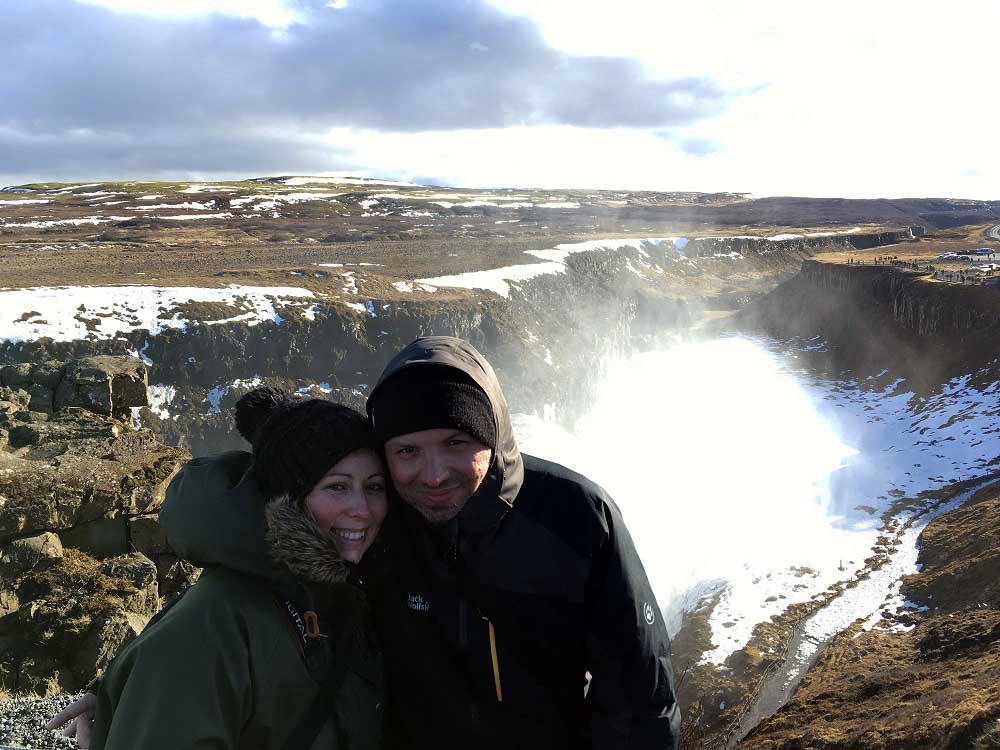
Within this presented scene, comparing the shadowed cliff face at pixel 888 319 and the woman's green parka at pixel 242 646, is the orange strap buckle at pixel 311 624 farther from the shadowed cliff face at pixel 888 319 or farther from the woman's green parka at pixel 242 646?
the shadowed cliff face at pixel 888 319

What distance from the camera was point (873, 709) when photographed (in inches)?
599

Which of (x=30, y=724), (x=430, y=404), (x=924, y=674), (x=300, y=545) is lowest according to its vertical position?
(x=924, y=674)

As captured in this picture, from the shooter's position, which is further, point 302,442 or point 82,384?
point 82,384

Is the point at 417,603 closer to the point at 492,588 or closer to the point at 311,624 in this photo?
the point at 492,588

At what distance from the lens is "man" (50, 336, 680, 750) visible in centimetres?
293

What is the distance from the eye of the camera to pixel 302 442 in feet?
9.15

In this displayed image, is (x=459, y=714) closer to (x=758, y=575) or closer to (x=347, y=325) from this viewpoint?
(x=758, y=575)

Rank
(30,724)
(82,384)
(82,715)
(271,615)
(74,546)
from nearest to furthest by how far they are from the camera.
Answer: (271,615) < (82,715) < (30,724) < (74,546) < (82,384)

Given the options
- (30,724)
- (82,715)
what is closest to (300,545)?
(82,715)

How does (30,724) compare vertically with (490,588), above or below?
below

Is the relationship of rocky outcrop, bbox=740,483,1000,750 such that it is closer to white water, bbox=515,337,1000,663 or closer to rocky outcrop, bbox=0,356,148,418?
white water, bbox=515,337,1000,663

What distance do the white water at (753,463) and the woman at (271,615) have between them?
22228 millimetres

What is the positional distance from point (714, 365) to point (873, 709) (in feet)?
153

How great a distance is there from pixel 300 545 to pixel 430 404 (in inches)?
28.9
